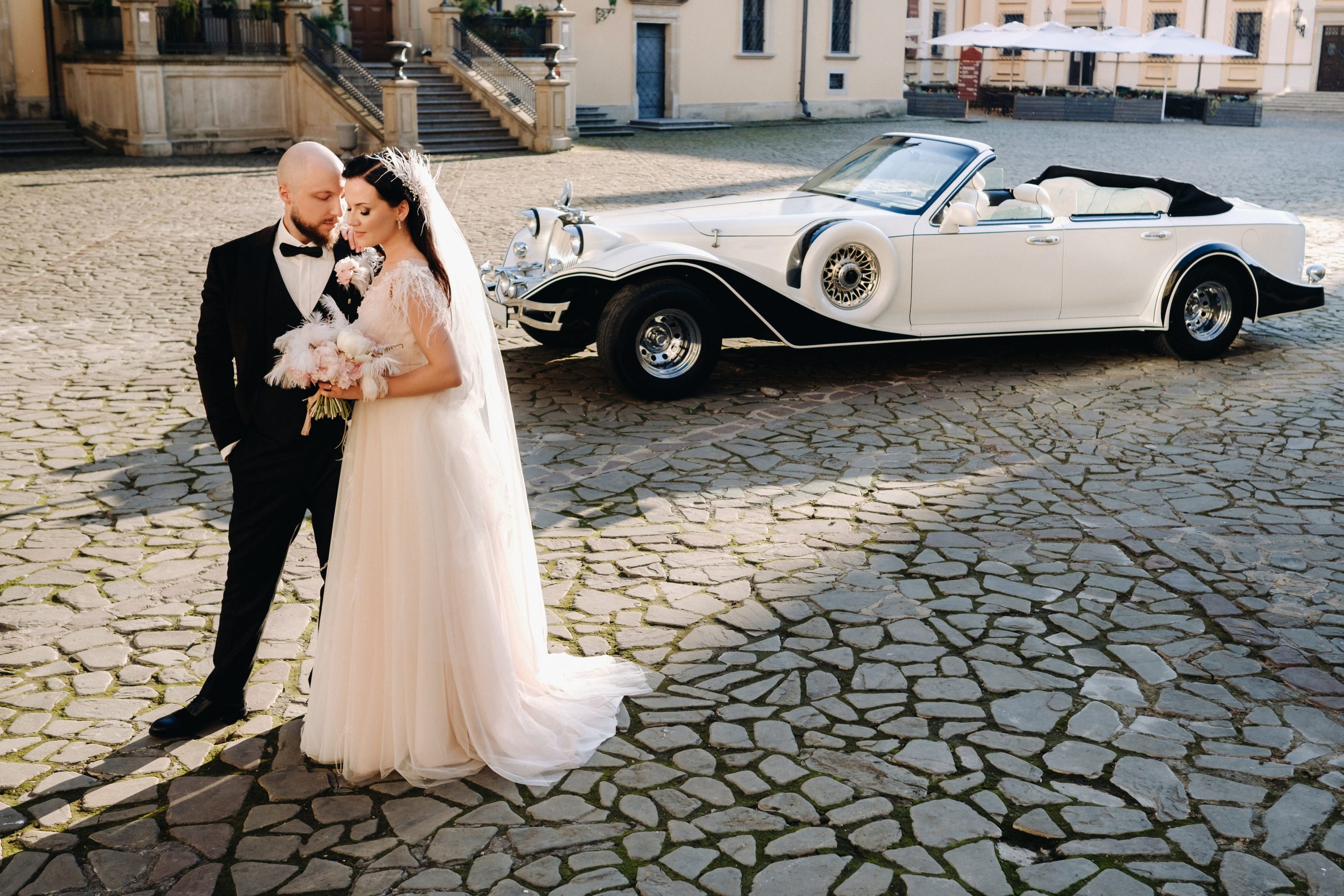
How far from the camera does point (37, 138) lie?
23875mm

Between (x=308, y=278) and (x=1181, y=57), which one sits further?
(x=1181, y=57)

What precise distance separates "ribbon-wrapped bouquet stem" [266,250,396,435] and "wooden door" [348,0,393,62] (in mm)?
25561

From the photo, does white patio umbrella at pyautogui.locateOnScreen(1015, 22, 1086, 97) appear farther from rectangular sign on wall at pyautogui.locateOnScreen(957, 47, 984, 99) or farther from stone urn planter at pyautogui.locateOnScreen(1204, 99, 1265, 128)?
stone urn planter at pyautogui.locateOnScreen(1204, 99, 1265, 128)

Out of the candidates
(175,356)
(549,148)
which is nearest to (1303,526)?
(175,356)

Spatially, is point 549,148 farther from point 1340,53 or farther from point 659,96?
point 1340,53

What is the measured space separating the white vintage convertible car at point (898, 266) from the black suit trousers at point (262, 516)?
3.81 meters

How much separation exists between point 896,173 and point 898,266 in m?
0.98

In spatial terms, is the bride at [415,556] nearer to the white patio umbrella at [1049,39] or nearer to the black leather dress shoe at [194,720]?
the black leather dress shoe at [194,720]

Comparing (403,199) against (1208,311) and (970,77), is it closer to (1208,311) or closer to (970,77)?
(1208,311)

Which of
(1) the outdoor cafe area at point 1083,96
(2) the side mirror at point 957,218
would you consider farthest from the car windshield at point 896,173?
(1) the outdoor cafe area at point 1083,96

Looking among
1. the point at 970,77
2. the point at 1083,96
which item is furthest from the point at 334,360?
the point at 1083,96

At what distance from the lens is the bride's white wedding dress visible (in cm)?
383

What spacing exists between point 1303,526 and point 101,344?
25.7ft

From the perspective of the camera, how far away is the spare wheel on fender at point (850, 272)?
803cm
